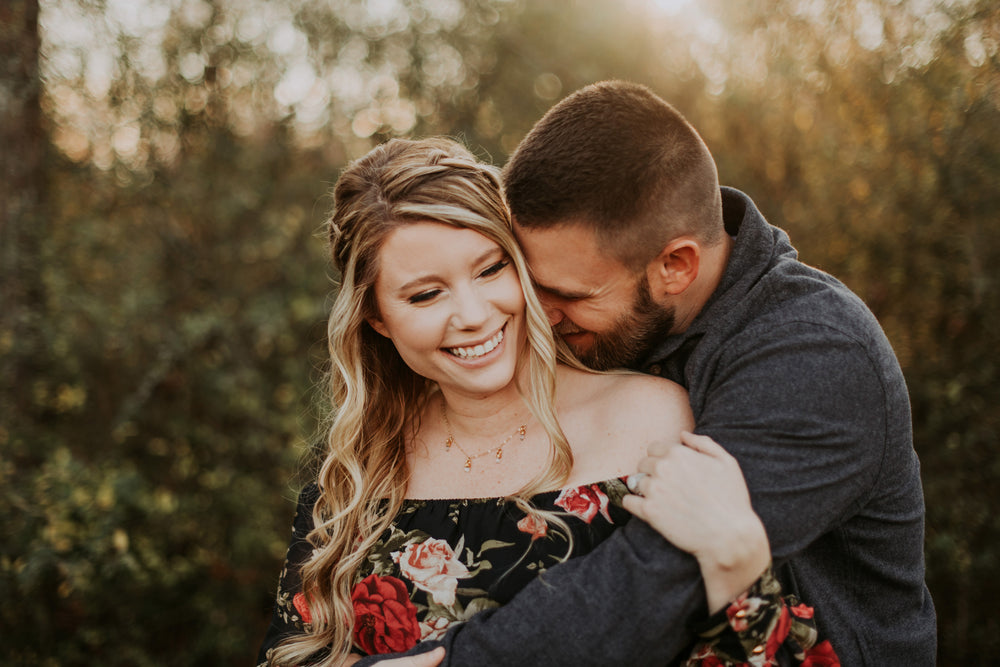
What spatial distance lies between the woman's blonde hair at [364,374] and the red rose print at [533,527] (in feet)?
0.06

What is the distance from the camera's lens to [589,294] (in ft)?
7.42

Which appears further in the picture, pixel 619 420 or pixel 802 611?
pixel 619 420

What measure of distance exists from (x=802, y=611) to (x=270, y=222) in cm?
395

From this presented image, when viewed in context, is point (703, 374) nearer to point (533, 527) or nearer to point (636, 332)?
point (636, 332)

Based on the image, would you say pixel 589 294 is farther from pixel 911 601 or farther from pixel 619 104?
pixel 911 601

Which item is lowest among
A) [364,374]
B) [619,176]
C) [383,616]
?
[383,616]

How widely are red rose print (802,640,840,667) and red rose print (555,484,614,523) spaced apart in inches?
23.9

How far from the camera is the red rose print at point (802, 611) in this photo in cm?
184

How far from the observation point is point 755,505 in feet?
5.37

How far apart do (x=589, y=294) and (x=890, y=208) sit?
8.60ft

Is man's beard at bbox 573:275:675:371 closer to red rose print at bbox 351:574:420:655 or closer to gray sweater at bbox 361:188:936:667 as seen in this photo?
gray sweater at bbox 361:188:936:667

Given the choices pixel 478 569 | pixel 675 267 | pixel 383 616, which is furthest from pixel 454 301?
pixel 383 616

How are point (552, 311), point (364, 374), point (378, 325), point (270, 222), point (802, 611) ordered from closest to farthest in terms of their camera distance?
1. point (802, 611)
2. point (552, 311)
3. point (378, 325)
4. point (364, 374)
5. point (270, 222)

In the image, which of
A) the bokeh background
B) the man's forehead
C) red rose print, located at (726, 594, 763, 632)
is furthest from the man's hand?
the bokeh background
